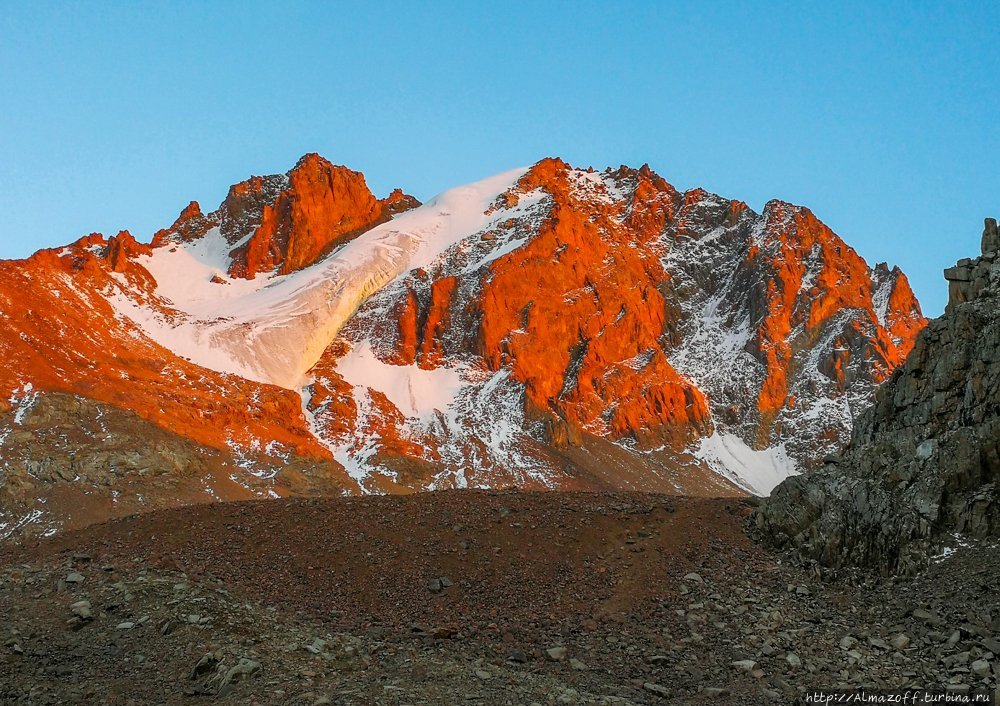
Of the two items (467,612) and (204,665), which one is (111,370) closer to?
(467,612)

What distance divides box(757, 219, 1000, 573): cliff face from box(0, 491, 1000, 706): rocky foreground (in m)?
0.81

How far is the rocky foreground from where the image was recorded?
1466 cm

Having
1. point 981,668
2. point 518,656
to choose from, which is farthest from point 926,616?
point 518,656

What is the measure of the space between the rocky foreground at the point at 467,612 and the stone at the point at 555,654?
0.04 metres

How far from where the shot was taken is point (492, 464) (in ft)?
572

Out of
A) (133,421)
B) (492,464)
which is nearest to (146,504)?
(133,421)

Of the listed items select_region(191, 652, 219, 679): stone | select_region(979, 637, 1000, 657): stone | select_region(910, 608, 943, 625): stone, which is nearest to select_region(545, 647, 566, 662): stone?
select_region(191, 652, 219, 679): stone

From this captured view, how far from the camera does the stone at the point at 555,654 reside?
52.6 ft

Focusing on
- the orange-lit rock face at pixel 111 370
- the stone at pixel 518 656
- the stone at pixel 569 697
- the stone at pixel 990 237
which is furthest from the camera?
the orange-lit rock face at pixel 111 370

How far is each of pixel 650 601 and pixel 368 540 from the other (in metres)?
7.25

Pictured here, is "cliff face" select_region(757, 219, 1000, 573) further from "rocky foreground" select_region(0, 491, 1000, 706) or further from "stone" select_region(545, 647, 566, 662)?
"stone" select_region(545, 647, 566, 662)

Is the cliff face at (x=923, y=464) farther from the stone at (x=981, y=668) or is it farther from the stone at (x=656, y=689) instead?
the stone at (x=656, y=689)

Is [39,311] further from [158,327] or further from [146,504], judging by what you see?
[146,504]

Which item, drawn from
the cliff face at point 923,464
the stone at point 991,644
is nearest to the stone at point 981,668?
the stone at point 991,644
